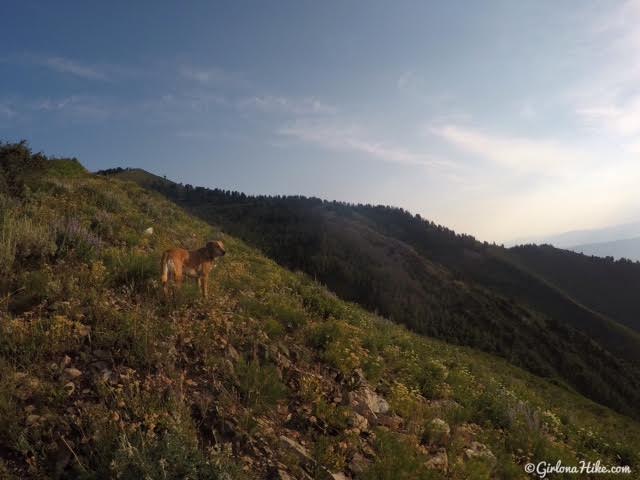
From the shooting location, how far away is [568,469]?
18.5ft

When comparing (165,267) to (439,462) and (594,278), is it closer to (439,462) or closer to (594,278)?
(439,462)

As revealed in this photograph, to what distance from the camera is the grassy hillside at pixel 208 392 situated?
133 inches

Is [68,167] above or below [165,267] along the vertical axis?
above

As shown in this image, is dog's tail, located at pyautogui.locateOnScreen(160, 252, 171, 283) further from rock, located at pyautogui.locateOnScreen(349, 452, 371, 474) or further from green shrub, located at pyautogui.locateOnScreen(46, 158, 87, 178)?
green shrub, located at pyautogui.locateOnScreen(46, 158, 87, 178)

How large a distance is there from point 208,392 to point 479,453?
141 inches

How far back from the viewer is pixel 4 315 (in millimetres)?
4688

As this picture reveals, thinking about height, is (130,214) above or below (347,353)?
above

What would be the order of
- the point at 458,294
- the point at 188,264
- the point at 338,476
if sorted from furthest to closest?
1. the point at 458,294
2. the point at 188,264
3. the point at 338,476

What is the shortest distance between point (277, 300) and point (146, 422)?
438cm

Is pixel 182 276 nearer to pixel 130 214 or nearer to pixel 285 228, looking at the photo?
pixel 130 214

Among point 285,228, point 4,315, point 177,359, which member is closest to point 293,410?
point 177,359

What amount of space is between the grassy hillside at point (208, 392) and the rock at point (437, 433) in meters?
0.02

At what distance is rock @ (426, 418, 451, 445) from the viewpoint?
503cm

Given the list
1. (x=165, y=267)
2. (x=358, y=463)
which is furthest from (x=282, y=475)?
(x=165, y=267)
